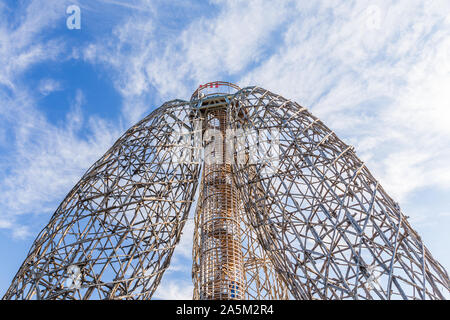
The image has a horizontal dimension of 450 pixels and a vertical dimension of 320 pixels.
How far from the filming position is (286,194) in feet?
48.2

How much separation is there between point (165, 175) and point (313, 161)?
793 cm

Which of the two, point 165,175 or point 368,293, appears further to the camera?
point 165,175

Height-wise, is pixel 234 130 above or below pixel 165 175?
above

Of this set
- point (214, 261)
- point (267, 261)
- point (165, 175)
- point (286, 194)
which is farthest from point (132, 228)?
point (267, 261)

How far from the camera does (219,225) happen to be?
17.2 meters

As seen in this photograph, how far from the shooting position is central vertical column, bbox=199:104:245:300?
15.7 meters

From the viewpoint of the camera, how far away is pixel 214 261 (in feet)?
53.9

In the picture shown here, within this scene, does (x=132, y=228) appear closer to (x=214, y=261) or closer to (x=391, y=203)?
(x=214, y=261)

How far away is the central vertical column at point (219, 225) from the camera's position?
1575 centimetres

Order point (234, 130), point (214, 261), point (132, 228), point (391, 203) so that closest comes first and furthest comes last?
1. point (391, 203)
2. point (132, 228)
3. point (214, 261)
4. point (234, 130)

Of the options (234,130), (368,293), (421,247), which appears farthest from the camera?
(234,130)
